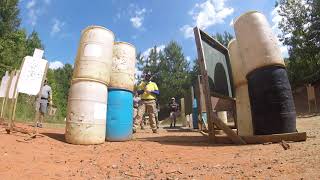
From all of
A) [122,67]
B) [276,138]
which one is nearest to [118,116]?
[122,67]

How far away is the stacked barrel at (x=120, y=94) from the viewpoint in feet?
20.7

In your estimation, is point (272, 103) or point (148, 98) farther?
point (148, 98)

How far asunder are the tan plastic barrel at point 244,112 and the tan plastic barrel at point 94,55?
2.68 m

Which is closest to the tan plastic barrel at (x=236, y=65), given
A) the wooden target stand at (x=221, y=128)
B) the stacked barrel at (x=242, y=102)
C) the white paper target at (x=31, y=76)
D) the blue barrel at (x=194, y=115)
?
the stacked barrel at (x=242, y=102)

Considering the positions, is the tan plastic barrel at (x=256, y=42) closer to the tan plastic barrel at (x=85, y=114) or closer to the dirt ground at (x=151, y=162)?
the dirt ground at (x=151, y=162)

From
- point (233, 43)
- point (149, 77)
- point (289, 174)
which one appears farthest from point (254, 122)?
point (149, 77)

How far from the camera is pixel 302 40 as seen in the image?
2589 cm

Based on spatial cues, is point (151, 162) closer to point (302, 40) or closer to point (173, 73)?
point (302, 40)

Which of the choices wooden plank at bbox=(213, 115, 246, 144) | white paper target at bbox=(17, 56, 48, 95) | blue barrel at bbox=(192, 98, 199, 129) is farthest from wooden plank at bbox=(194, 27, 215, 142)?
blue barrel at bbox=(192, 98, 199, 129)

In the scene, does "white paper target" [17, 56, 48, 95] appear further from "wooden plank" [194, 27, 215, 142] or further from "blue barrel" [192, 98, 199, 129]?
"blue barrel" [192, 98, 199, 129]

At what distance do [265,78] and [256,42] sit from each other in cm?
71

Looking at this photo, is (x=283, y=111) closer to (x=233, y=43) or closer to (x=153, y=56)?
(x=233, y=43)

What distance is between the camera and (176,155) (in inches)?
175

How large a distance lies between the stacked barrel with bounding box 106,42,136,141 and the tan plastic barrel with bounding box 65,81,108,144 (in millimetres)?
430
